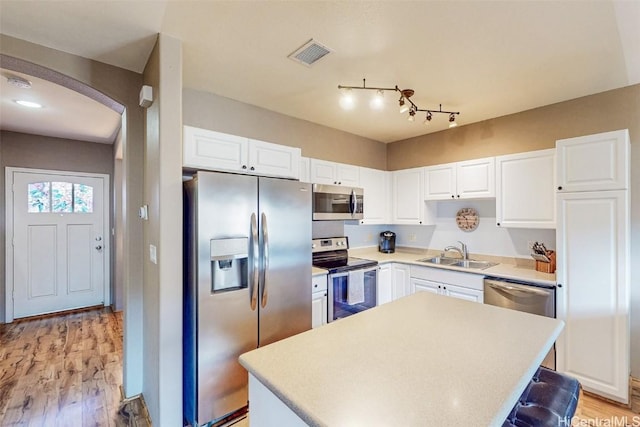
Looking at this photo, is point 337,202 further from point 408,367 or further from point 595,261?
point 408,367

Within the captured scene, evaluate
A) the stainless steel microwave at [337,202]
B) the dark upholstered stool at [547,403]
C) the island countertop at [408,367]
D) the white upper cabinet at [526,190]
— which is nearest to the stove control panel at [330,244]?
the stainless steel microwave at [337,202]

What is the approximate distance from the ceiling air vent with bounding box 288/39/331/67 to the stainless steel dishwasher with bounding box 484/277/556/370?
252cm

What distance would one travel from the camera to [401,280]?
3.52 meters

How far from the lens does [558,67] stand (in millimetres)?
2227

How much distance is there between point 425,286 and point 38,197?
5449mm

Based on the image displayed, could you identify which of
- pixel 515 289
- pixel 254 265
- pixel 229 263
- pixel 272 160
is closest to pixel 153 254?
pixel 229 263

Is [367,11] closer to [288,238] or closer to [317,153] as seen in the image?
[288,238]

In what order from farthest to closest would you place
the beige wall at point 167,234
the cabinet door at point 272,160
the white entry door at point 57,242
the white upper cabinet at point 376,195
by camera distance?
1. the white entry door at point 57,242
2. the white upper cabinet at point 376,195
3. the cabinet door at point 272,160
4. the beige wall at point 167,234

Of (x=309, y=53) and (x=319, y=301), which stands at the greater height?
(x=309, y=53)

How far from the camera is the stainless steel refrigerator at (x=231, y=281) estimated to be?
6.30 feet

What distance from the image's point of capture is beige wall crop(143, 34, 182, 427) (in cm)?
180

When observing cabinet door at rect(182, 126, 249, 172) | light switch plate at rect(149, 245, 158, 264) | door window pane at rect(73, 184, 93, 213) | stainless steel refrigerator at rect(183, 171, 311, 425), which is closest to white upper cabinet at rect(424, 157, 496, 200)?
stainless steel refrigerator at rect(183, 171, 311, 425)

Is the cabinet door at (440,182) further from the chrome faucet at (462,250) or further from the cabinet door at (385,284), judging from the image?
the cabinet door at (385,284)

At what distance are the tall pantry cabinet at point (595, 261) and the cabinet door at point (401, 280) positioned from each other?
4.60 feet
